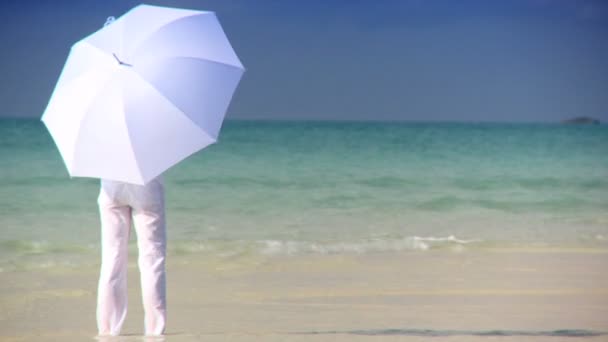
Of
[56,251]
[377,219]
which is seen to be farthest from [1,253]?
[377,219]

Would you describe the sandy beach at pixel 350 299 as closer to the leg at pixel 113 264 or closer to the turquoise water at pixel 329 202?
the leg at pixel 113 264

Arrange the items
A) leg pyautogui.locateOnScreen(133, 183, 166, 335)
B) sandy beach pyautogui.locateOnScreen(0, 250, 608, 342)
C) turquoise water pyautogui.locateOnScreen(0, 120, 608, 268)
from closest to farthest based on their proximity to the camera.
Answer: leg pyautogui.locateOnScreen(133, 183, 166, 335) < sandy beach pyautogui.locateOnScreen(0, 250, 608, 342) < turquoise water pyautogui.locateOnScreen(0, 120, 608, 268)

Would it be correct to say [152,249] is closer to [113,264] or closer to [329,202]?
[113,264]

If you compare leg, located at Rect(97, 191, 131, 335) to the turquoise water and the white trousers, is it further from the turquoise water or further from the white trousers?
the turquoise water

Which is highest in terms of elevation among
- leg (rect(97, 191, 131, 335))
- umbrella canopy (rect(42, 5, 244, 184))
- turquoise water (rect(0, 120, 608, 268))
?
turquoise water (rect(0, 120, 608, 268))

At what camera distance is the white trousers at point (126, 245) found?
13.8 ft

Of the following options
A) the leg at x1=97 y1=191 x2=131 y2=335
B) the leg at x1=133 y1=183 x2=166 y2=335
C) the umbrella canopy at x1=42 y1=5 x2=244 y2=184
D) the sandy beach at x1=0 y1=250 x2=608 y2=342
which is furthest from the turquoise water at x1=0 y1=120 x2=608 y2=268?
the umbrella canopy at x1=42 y1=5 x2=244 y2=184

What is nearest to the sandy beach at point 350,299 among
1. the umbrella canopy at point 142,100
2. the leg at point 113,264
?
the leg at point 113,264

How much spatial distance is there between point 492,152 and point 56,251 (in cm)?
2030

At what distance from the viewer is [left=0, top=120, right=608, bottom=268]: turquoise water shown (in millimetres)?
8766

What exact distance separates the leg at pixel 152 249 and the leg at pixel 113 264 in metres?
0.07

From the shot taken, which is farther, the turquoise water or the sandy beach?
the turquoise water

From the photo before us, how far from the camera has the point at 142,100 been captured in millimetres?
4242

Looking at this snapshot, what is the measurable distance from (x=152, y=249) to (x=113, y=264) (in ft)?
0.72
